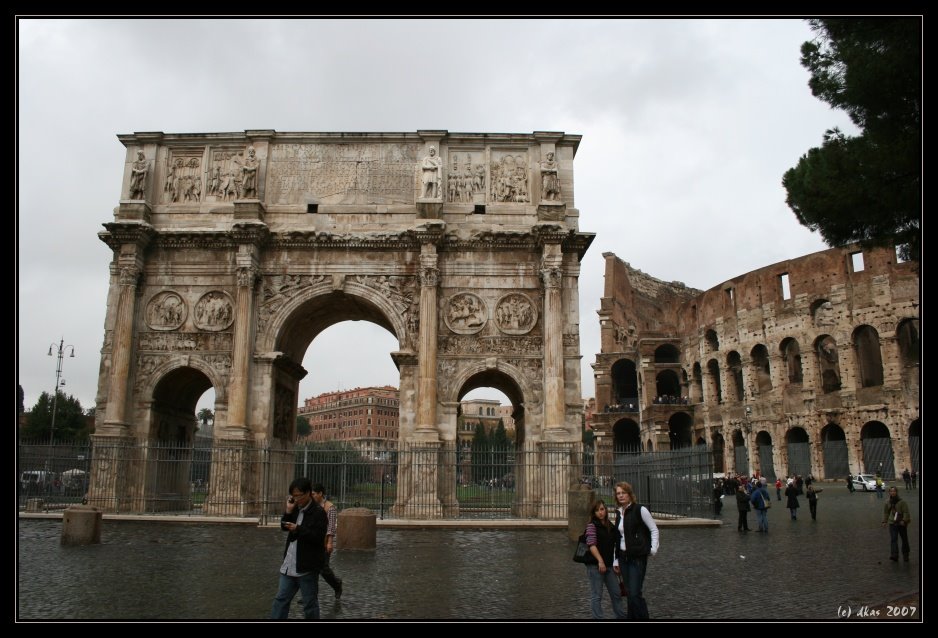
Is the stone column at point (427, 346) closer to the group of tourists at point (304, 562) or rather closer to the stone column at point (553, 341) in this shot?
the stone column at point (553, 341)

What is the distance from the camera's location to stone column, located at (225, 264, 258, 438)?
1939cm

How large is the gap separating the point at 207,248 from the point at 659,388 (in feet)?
121

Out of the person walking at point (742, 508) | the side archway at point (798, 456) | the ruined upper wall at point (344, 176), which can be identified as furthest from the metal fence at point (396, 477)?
the side archway at point (798, 456)

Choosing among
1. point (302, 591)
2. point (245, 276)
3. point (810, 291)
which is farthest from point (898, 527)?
point (810, 291)

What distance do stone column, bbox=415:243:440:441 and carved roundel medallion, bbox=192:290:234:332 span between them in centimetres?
547

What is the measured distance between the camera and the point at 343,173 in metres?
21.7

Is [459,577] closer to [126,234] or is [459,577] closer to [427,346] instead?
[427,346]

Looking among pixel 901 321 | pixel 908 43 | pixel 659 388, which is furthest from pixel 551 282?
pixel 659 388

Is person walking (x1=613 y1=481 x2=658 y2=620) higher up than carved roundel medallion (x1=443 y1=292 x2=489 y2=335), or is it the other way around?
carved roundel medallion (x1=443 y1=292 x2=489 y2=335)

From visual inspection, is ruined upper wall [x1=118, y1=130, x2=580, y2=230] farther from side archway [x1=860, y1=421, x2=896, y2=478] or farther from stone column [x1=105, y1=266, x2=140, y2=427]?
side archway [x1=860, y1=421, x2=896, y2=478]

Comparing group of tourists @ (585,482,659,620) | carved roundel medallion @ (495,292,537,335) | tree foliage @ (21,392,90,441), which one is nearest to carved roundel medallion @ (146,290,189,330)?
carved roundel medallion @ (495,292,537,335)

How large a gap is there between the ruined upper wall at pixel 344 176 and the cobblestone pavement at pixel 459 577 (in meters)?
9.79

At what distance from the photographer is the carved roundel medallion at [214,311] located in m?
20.8

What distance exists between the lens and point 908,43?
7.86 m
